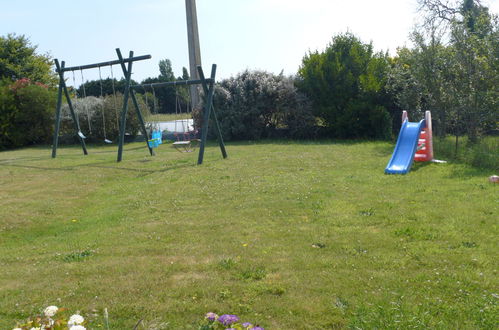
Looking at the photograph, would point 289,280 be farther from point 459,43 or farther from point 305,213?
point 459,43

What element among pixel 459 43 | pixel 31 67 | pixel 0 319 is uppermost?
pixel 31 67

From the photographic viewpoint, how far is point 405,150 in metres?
11.4

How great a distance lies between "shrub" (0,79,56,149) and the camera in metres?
23.2

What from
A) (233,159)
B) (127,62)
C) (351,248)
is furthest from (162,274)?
(127,62)

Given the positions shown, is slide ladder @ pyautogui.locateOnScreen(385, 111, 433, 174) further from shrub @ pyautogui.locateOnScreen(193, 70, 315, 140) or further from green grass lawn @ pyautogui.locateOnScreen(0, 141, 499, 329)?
shrub @ pyautogui.locateOnScreen(193, 70, 315, 140)

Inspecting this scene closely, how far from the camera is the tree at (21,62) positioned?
28.0m

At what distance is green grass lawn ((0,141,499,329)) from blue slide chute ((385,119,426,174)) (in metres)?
0.40

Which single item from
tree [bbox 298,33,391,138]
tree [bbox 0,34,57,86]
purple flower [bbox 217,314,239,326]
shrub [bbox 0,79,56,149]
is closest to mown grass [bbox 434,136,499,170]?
tree [bbox 298,33,391,138]

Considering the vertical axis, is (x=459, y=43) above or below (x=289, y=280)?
above

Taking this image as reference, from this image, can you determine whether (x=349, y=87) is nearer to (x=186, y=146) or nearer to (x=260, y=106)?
(x=260, y=106)

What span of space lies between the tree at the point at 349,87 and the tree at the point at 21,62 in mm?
18594

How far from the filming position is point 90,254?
5.46 meters

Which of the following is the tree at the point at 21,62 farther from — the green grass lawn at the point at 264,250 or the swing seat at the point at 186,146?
the green grass lawn at the point at 264,250

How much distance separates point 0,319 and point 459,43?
12.6 meters
